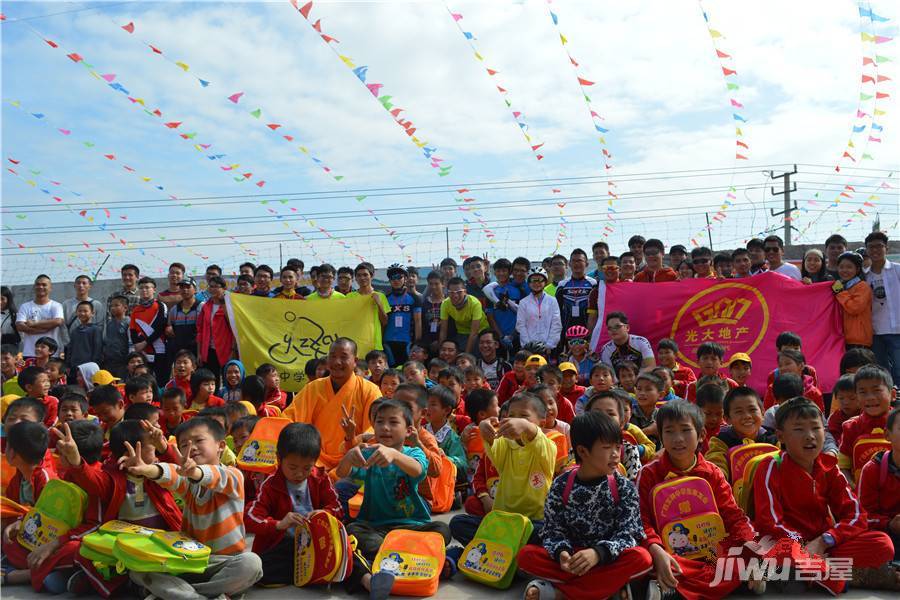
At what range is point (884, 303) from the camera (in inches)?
295

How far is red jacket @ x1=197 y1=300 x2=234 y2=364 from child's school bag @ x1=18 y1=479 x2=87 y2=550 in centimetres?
486

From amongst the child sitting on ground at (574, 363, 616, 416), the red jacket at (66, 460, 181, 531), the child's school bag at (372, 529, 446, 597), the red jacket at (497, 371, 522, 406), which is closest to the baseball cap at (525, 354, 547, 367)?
the red jacket at (497, 371, 522, 406)

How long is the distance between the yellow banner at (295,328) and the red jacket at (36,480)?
14.1 feet

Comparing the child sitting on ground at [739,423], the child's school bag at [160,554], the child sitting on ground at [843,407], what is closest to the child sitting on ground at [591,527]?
the child sitting on ground at [739,423]

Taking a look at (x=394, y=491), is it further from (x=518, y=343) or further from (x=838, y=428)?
(x=518, y=343)

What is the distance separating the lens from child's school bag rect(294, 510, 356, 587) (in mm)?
4004

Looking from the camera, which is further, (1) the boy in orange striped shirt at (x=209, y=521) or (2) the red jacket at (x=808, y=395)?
(2) the red jacket at (x=808, y=395)

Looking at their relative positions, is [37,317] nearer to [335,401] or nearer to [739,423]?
[335,401]

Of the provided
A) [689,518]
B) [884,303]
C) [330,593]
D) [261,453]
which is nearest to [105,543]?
[330,593]

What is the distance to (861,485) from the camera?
4.24 meters

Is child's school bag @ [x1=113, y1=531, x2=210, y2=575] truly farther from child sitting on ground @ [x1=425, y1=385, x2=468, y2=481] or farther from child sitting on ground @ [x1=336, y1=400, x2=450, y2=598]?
child sitting on ground @ [x1=425, y1=385, x2=468, y2=481]

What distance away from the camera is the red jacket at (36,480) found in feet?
14.7

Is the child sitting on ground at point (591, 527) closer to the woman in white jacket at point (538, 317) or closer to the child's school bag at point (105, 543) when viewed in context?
the child's school bag at point (105, 543)

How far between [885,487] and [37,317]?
351 inches
